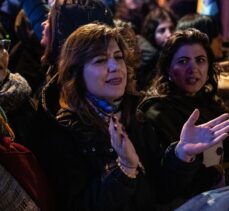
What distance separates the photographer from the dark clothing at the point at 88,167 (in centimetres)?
176

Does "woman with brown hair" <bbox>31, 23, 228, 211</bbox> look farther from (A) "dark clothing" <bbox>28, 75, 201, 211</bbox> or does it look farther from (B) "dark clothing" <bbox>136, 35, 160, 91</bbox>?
(B) "dark clothing" <bbox>136, 35, 160, 91</bbox>

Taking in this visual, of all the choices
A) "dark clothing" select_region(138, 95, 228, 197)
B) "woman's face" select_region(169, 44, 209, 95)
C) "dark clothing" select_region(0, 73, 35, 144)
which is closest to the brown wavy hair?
"dark clothing" select_region(0, 73, 35, 144)

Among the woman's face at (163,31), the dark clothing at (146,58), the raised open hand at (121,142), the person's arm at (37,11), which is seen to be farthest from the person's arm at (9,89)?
the woman's face at (163,31)

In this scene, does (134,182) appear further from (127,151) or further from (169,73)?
(169,73)

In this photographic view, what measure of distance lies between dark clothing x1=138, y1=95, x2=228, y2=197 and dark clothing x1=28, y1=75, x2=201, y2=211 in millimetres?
213

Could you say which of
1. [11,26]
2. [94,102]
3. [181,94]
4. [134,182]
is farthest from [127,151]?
[11,26]

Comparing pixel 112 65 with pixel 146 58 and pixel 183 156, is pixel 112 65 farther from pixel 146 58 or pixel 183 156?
pixel 146 58

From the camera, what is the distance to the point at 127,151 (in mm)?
1688

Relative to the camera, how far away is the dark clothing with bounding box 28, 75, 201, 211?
5.77 ft

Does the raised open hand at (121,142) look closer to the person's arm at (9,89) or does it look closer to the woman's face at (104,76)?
the woman's face at (104,76)

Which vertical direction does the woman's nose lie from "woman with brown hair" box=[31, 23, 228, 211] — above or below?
above

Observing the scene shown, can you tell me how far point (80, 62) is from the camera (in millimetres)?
1940

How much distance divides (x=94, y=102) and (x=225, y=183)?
743 millimetres

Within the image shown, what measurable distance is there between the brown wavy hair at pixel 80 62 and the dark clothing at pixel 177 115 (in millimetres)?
476
